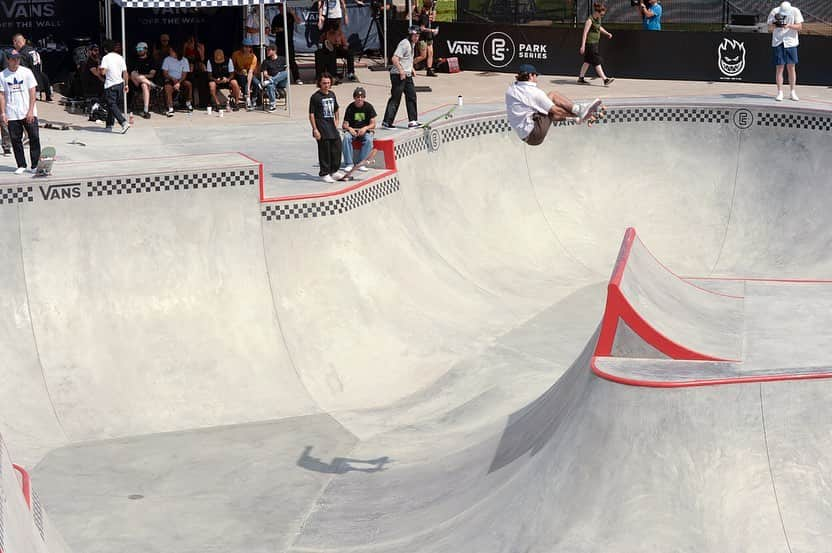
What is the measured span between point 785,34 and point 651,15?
585cm

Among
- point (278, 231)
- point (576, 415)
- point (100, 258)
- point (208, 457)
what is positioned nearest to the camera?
point (576, 415)

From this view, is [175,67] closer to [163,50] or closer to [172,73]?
[172,73]

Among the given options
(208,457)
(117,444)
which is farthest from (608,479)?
(117,444)

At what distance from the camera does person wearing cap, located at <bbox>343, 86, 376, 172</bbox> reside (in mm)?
16922

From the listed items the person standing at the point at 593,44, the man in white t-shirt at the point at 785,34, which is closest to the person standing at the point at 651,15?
the person standing at the point at 593,44

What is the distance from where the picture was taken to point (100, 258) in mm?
14023

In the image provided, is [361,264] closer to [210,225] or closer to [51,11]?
[210,225]

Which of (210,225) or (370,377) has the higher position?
(210,225)

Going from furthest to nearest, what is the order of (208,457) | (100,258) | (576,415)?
(100,258)
(208,457)
(576,415)

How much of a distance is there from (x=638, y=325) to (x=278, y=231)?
18.8 ft

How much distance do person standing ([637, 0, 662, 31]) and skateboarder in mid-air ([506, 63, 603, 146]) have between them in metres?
14.7

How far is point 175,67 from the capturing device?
21.9 m

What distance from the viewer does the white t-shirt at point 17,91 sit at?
620 inches

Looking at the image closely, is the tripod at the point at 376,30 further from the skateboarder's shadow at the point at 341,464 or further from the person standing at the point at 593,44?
the skateboarder's shadow at the point at 341,464
